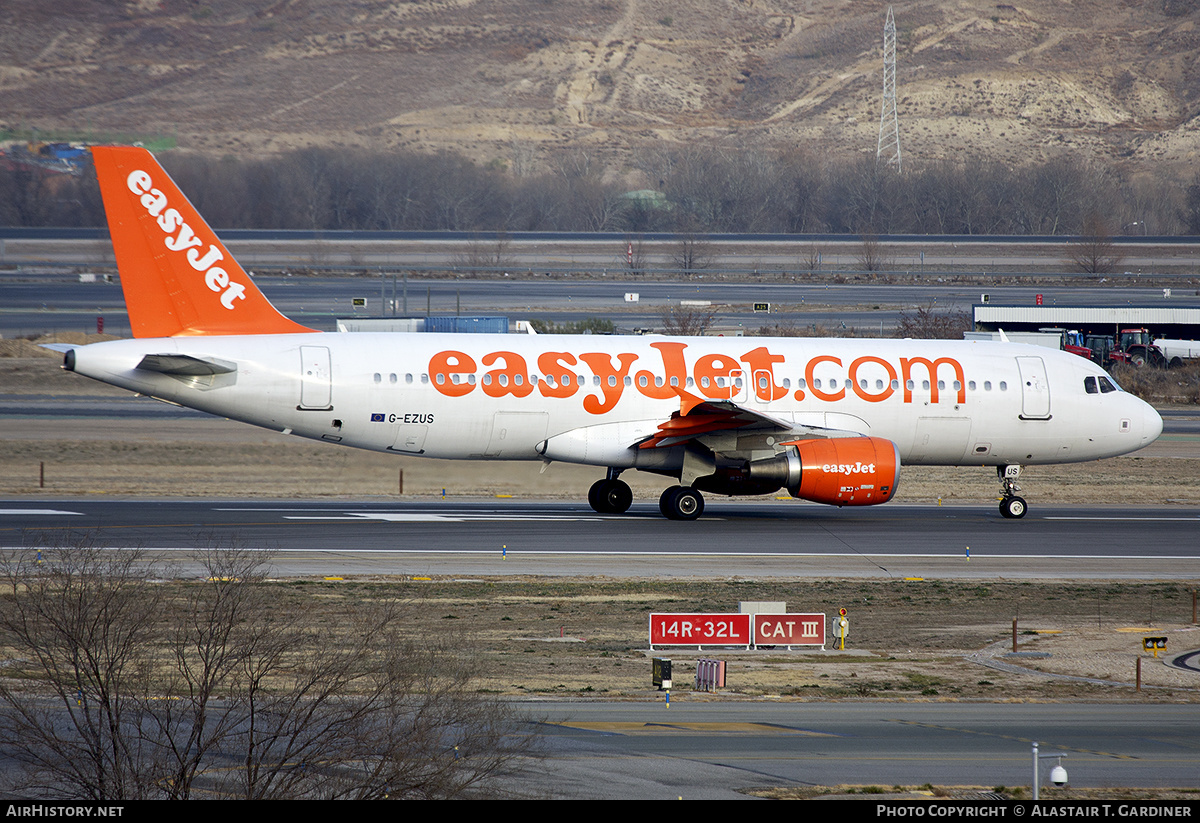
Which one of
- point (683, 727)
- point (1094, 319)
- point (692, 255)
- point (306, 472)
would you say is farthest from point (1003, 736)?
point (692, 255)

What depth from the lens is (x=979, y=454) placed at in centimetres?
3353

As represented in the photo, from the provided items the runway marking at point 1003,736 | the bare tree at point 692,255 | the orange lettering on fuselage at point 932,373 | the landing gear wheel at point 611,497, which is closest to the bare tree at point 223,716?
the runway marking at point 1003,736

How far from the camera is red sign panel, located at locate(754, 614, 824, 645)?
20188 millimetres

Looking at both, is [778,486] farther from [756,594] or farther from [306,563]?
[306,563]

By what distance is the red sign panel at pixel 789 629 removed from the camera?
20.2 meters

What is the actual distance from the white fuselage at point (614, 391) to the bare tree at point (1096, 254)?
244ft

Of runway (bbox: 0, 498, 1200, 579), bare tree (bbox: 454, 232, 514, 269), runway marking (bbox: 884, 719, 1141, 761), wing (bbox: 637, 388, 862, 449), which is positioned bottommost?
runway marking (bbox: 884, 719, 1141, 761)

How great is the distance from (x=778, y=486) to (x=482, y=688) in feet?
48.5

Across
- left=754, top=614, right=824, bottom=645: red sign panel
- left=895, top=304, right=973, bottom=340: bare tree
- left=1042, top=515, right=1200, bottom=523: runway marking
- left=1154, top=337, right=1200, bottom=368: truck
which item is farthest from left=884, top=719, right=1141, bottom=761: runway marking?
left=1154, top=337, right=1200, bottom=368: truck

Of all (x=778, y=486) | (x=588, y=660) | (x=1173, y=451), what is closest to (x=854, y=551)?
(x=778, y=486)

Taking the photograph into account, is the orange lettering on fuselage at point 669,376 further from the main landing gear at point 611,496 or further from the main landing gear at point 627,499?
the main landing gear at point 611,496

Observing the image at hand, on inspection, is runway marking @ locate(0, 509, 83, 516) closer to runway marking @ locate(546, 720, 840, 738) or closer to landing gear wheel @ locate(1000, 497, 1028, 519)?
runway marking @ locate(546, 720, 840, 738)

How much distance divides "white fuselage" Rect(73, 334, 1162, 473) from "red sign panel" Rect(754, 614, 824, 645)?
36.4 feet
